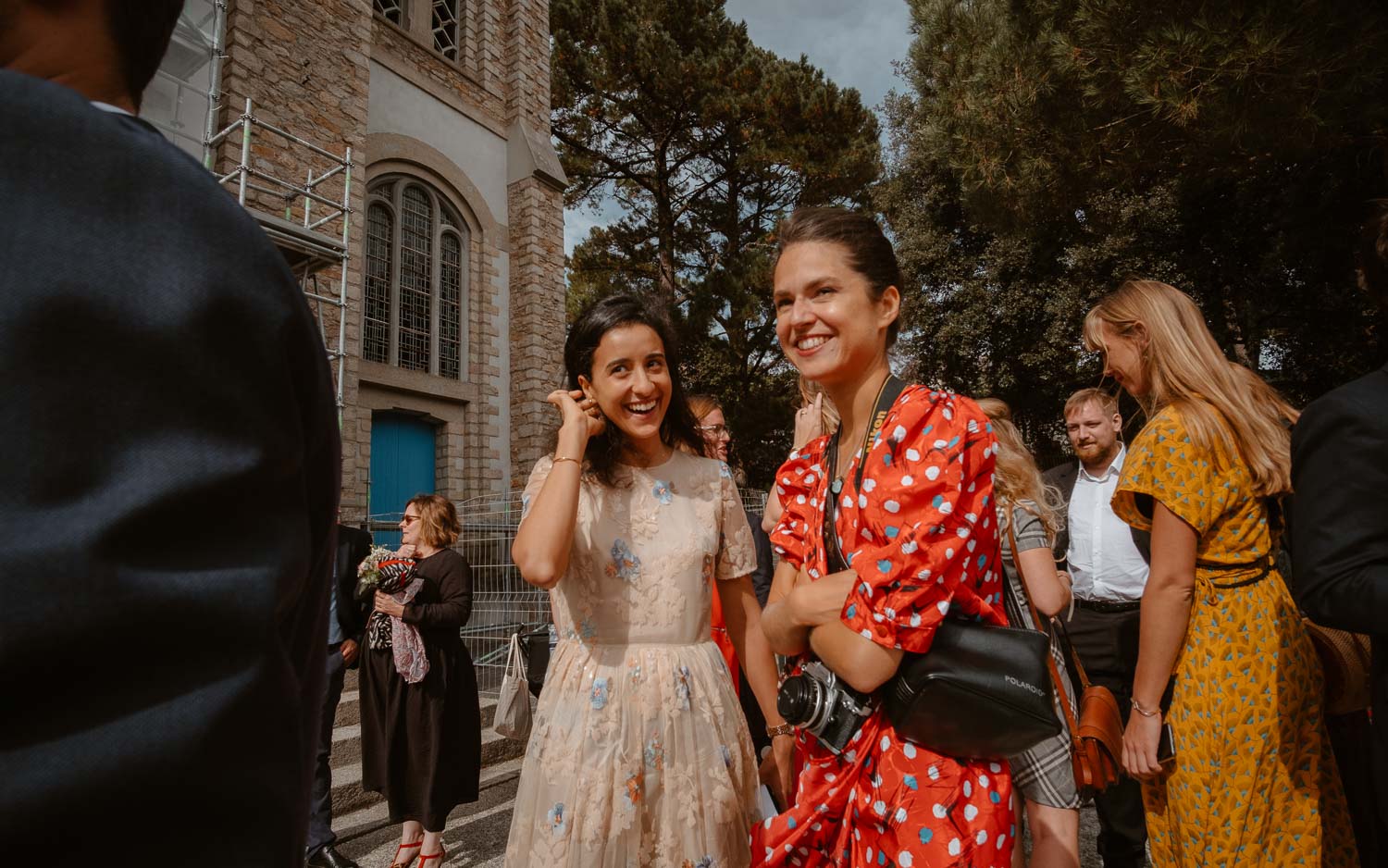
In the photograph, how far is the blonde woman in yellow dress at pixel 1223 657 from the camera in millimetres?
2133

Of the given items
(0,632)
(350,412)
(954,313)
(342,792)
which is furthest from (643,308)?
(954,313)

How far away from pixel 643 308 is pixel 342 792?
4634mm

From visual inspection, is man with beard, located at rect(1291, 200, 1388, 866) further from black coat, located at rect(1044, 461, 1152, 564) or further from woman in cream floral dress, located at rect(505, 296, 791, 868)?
woman in cream floral dress, located at rect(505, 296, 791, 868)

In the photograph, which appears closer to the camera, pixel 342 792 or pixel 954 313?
pixel 342 792

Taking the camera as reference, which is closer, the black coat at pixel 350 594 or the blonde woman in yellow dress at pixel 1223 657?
the blonde woman in yellow dress at pixel 1223 657

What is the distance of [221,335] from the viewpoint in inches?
23.2

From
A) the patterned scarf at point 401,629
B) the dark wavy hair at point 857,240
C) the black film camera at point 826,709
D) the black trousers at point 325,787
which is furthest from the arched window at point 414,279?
the black film camera at point 826,709

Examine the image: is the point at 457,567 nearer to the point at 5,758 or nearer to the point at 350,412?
the point at 5,758

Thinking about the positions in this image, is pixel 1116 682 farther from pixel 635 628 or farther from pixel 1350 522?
pixel 635 628

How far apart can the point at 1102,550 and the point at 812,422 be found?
1.65 meters

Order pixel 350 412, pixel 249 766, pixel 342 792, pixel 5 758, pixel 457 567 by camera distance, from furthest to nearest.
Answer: pixel 350 412 → pixel 342 792 → pixel 457 567 → pixel 249 766 → pixel 5 758

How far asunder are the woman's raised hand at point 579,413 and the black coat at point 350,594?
10.5 ft

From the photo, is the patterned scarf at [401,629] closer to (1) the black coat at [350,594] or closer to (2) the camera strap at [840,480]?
(1) the black coat at [350,594]

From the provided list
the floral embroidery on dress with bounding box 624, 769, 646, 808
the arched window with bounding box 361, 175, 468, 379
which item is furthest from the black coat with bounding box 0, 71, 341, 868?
the arched window with bounding box 361, 175, 468, 379
